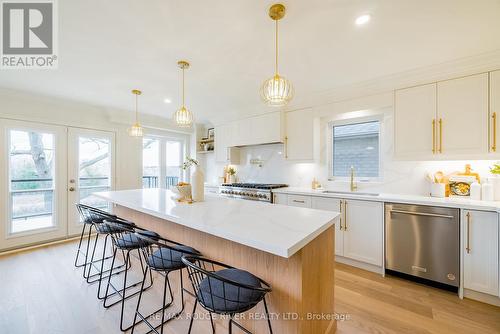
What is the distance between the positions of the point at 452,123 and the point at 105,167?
220 inches

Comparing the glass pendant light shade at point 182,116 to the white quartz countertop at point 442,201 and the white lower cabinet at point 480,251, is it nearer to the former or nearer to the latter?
the white quartz countertop at point 442,201

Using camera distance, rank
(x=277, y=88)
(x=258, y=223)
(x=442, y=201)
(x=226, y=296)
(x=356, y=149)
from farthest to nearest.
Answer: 1. (x=356, y=149)
2. (x=442, y=201)
3. (x=277, y=88)
4. (x=258, y=223)
5. (x=226, y=296)

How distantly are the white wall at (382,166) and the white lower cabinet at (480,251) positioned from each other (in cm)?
68

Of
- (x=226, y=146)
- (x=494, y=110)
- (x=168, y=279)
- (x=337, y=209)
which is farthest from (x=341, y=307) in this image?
(x=226, y=146)

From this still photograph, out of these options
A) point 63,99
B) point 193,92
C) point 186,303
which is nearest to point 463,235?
point 186,303

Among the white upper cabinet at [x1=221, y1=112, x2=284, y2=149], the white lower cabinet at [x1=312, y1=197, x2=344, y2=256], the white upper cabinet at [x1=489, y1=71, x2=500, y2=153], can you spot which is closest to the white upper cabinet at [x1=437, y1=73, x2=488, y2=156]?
the white upper cabinet at [x1=489, y1=71, x2=500, y2=153]

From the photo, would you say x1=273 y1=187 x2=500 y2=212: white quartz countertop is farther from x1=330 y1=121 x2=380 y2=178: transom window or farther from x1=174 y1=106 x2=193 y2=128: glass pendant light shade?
x1=174 y1=106 x2=193 y2=128: glass pendant light shade

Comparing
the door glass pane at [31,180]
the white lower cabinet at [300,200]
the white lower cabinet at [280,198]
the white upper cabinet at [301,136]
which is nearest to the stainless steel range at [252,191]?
the white lower cabinet at [280,198]

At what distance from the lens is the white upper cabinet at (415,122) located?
2444 millimetres

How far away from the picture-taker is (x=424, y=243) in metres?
2.30

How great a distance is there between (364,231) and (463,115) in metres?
1.69

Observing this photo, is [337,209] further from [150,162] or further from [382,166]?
[150,162]

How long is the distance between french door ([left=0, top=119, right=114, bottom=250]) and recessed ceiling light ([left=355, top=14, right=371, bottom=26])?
4597mm

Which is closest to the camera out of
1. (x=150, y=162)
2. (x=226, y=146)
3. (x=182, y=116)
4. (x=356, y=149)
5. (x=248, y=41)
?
(x=248, y=41)
